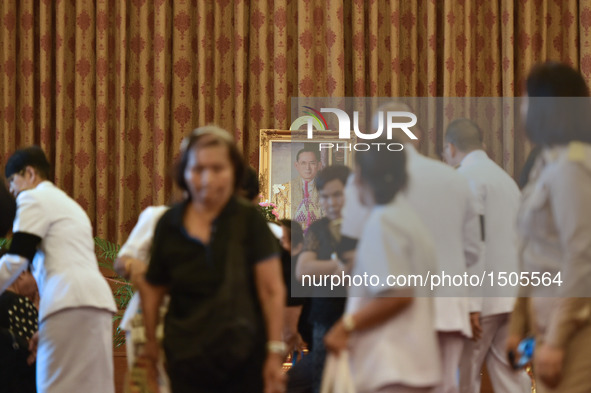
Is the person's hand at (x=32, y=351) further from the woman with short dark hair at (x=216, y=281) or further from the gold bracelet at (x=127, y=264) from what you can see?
the woman with short dark hair at (x=216, y=281)

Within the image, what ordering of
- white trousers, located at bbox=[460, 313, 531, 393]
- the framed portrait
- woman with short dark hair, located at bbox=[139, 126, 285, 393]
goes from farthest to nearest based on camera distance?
1. the framed portrait
2. white trousers, located at bbox=[460, 313, 531, 393]
3. woman with short dark hair, located at bbox=[139, 126, 285, 393]

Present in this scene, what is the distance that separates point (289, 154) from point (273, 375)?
16.6 ft

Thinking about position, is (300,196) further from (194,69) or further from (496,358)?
(496,358)

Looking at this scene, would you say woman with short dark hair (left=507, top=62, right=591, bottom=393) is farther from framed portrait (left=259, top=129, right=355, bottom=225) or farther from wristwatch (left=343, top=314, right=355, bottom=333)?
framed portrait (left=259, top=129, right=355, bottom=225)

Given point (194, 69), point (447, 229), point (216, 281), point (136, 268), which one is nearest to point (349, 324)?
point (216, 281)

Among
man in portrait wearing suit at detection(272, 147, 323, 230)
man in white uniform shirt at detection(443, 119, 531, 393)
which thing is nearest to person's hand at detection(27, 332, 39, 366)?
man in white uniform shirt at detection(443, 119, 531, 393)

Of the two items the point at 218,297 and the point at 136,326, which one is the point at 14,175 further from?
the point at 218,297

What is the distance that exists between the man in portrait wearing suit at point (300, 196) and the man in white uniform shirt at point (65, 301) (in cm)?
306

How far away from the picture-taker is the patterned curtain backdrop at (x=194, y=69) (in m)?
7.69

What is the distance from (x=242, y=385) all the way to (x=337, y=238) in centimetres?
107

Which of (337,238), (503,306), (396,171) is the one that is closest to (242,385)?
(396,171)

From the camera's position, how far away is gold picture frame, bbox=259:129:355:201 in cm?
723

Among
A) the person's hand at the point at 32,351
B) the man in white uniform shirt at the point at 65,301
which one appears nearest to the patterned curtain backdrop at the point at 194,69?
the person's hand at the point at 32,351

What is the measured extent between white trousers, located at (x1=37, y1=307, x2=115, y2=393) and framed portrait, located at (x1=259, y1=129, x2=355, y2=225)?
3.36 metres
